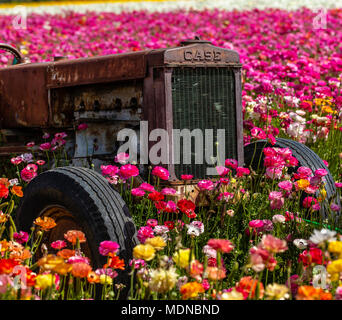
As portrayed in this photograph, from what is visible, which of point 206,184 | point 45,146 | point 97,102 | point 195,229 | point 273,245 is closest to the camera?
point 273,245

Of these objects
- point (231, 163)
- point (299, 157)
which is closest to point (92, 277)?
point (231, 163)

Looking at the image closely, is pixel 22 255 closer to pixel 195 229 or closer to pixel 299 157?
pixel 195 229

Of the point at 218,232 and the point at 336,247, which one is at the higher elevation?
the point at 218,232

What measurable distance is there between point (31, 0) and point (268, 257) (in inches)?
1022

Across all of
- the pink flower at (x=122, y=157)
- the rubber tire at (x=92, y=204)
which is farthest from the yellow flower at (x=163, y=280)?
the pink flower at (x=122, y=157)

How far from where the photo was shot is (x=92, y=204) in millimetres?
2758

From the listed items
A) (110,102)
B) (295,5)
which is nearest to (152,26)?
(295,5)

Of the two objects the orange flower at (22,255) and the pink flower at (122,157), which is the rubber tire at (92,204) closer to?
the pink flower at (122,157)

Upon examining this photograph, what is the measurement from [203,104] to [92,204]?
1.01m

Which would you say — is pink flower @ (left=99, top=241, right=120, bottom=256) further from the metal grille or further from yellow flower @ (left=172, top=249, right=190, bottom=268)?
the metal grille

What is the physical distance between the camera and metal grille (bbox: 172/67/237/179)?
3.30 m

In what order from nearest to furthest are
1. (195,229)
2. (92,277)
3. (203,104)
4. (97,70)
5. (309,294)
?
1. (309,294)
2. (92,277)
3. (195,229)
4. (203,104)
5. (97,70)

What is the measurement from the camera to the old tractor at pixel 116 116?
283 cm
